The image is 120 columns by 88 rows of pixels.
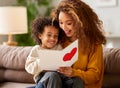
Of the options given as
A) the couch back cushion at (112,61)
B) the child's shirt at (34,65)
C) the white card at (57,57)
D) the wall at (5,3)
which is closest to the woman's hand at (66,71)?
the white card at (57,57)

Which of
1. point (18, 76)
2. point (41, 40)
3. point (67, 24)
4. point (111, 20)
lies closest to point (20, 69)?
point (18, 76)

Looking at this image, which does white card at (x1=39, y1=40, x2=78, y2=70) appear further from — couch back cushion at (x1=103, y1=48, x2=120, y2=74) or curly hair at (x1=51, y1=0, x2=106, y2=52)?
couch back cushion at (x1=103, y1=48, x2=120, y2=74)

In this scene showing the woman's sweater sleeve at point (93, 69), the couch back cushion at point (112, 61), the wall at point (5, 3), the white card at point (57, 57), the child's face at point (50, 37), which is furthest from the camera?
the wall at point (5, 3)

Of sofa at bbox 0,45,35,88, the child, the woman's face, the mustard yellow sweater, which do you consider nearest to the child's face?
the child

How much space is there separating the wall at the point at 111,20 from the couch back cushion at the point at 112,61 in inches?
68.3

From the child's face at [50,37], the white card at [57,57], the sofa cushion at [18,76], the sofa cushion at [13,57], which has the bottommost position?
the sofa cushion at [18,76]

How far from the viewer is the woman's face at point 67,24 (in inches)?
70.4

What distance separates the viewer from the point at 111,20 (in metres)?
3.95

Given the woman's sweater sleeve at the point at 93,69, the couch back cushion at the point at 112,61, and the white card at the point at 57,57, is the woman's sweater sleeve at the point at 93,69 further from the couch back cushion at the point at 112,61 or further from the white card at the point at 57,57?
the couch back cushion at the point at 112,61

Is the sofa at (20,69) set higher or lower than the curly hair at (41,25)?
lower

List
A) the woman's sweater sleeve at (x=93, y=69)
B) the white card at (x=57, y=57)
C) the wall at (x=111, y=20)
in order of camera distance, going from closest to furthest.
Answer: the white card at (x=57, y=57) → the woman's sweater sleeve at (x=93, y=69) → the wall at (x=111, y=20)

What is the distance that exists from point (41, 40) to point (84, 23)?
0.35 m

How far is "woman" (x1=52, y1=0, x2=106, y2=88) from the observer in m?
1.77

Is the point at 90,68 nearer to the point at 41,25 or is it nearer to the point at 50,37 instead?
the point at 50,37
